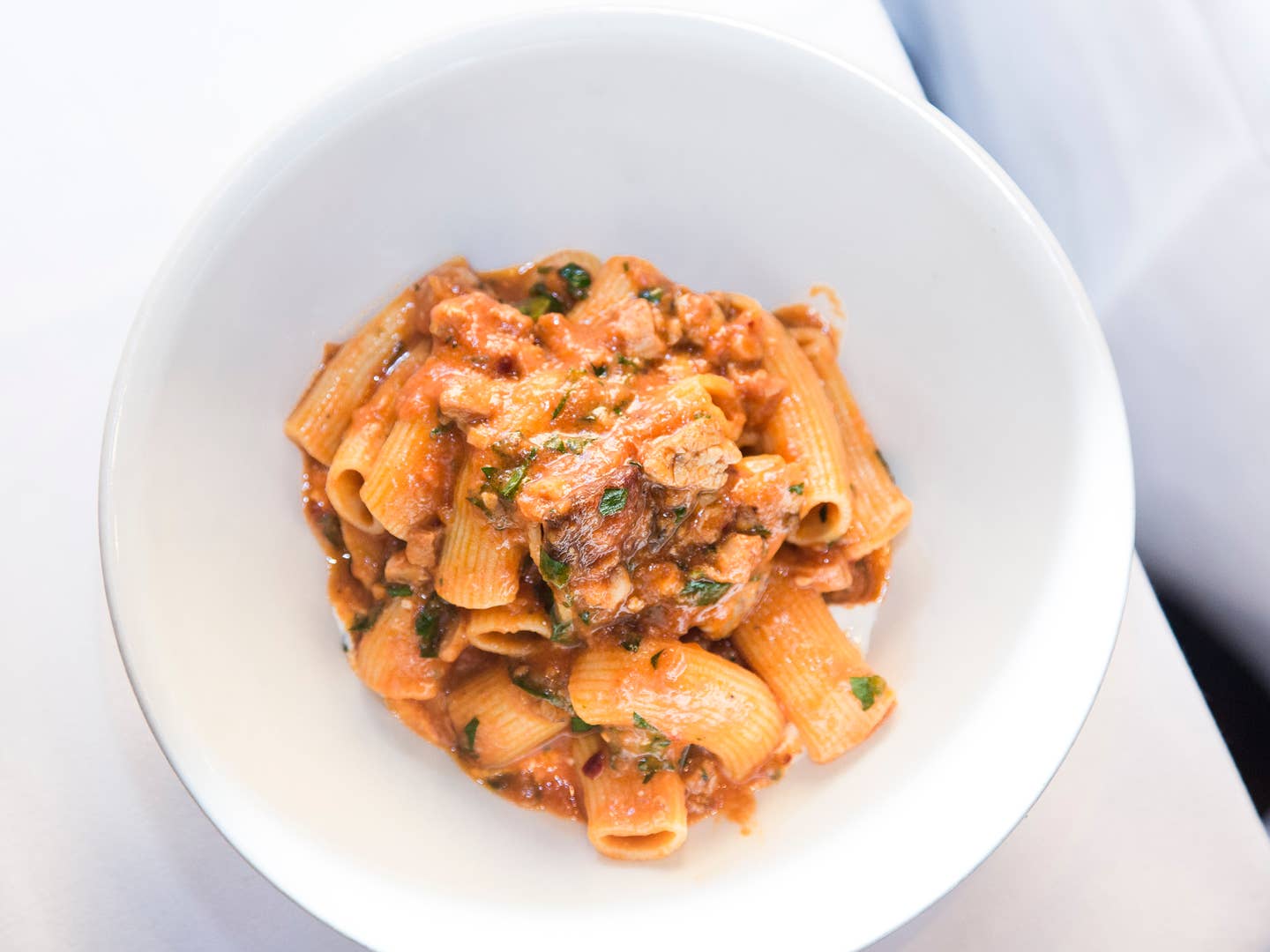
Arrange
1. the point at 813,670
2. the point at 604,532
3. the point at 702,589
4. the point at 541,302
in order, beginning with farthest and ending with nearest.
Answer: the point at 541,302 → the point at 813,670 → the point at 702,589 → the point at 604,532

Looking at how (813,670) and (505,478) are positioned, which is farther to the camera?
(813,670)

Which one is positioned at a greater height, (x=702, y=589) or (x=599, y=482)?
(x=599, y=482)

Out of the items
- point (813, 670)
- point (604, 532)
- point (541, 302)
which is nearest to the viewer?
point (604, 532)

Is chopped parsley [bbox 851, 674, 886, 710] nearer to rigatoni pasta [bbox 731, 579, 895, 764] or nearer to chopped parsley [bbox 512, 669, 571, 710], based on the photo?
rigatoni pasta [bbox 731, 579, 895, 764]

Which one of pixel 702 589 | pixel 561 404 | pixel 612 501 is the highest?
pixel 561 404

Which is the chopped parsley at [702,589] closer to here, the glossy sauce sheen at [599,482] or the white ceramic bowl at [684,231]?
the glossy sauce sheen at [599,482]

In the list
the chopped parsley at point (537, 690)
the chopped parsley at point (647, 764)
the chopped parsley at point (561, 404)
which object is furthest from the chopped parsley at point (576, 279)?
the chopped parsley at point (647, 764)

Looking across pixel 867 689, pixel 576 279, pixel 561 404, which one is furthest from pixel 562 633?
pixel 576 279

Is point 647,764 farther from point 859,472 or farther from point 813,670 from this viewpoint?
point 859,472
